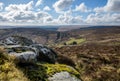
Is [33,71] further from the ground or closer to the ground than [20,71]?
closer to the ground

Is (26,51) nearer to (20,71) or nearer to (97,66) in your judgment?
(20,71)

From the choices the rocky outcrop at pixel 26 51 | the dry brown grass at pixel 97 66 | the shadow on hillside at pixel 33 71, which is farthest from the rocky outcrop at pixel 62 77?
the dry brown grass at pixel 97 66

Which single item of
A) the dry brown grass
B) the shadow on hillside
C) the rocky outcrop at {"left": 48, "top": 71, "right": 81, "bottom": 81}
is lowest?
the dry brown grass

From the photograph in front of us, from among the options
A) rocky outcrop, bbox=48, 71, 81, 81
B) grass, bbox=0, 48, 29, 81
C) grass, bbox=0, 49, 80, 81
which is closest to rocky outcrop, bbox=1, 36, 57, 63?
grass, bbox=0, 49, 80, 81

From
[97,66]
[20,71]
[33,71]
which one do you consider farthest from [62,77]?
[97,66]

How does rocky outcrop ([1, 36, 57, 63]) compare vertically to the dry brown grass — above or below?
above

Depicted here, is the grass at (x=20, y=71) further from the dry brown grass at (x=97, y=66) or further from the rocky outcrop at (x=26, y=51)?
the dry brown grass at (x=97, y=66)

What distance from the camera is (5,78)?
5.66 m

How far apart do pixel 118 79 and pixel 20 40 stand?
811cm

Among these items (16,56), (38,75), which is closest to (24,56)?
(16,56)

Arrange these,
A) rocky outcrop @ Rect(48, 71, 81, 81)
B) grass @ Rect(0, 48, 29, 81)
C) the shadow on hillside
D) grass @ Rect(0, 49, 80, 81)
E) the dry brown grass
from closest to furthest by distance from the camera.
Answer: grass @ Rect(0, 48, 29, 81) < grass @ Rect(0, 49, 80, 81) < the shadow on hillside < rocky outcrop @ Rect(48, 71, 81, 81) < the dry brown grass

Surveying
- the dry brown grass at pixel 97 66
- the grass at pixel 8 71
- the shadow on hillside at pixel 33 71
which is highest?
the grass at pixel 8 71

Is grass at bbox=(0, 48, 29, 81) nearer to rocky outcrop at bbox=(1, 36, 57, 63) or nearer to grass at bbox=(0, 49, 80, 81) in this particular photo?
grass at bbox=(0, 49, 80, 81)

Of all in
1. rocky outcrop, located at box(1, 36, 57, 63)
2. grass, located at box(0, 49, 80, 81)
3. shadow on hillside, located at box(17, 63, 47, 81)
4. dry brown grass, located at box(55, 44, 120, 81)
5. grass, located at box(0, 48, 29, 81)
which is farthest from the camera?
dry brown grass, located at box(55, 44, 120, 81)
